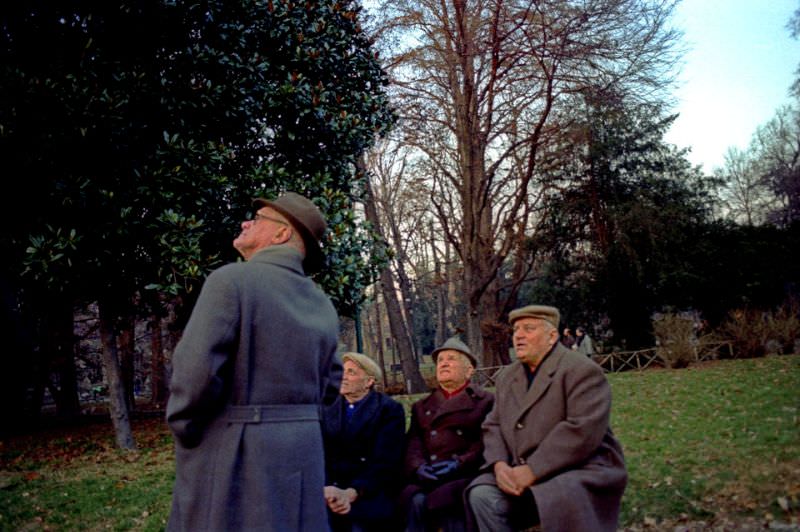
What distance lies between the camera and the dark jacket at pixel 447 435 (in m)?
4.55

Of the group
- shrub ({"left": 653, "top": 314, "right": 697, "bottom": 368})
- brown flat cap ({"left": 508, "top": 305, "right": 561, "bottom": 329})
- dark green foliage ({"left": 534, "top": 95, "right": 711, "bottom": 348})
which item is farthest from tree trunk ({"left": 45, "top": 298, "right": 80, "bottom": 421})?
dark green foliage ({"left": 534, "top": 95, "right": 711, "bottom": 348})

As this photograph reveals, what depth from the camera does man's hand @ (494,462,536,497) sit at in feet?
12.8

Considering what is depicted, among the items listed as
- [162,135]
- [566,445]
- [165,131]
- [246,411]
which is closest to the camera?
[246,411]

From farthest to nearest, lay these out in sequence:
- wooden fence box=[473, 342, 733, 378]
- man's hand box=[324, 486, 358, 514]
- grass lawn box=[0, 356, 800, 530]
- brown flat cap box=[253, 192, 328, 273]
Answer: wooden fence box=[473, 342, 733, 378]
grass lawn box=[0, 356, 800, 530]
man's hand box=[324, 486, 358, 514]
brown flat cap box=[253, 192, 328, 273]

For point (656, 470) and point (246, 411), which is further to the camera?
point (656, 470)

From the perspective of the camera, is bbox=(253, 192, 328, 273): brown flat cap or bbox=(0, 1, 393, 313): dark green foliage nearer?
bbox=(253, 192, 328, 273): brown flat cap

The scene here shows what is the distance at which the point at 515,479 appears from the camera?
3.96 m

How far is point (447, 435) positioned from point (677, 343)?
18140 mm

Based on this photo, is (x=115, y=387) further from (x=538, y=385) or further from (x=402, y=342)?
(x=402, y=342)

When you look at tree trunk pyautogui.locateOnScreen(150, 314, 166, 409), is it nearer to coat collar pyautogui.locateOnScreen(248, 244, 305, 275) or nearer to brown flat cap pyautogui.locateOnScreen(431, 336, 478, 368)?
brown flat cap pyautogui.locateOnScreen(431, 336, 478, 368)

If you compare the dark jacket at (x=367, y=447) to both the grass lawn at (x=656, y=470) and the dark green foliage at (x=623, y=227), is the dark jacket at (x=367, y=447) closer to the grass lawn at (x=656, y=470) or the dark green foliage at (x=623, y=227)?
the grass lawn at (x=656, y=470)

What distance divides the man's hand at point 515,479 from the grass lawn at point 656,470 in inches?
90.7

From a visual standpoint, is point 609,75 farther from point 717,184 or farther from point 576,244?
point 717,184

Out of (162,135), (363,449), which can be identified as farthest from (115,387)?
(363,449)
